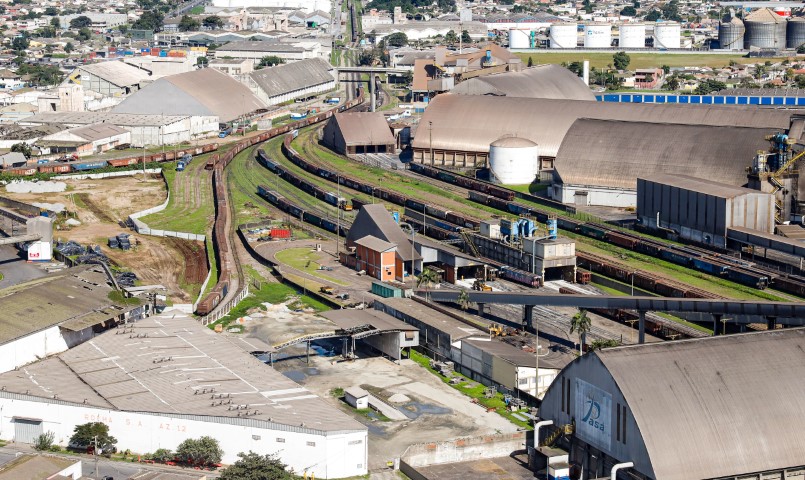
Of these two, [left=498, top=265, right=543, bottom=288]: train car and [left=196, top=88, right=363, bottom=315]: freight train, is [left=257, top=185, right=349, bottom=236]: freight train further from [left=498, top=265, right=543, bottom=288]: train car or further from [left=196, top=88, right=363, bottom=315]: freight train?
[left=498, top=265, right=543, bottom=288]: train car

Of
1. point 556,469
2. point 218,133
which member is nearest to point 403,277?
point 556,469

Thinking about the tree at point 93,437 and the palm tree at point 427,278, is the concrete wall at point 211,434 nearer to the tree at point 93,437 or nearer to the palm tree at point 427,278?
the tree at point 93,437

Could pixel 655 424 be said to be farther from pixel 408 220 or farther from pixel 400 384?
pixel 408 220

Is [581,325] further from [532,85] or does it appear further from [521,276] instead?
[532,85]

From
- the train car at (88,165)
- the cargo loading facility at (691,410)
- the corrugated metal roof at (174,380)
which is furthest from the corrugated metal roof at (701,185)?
the train car at (88,165)

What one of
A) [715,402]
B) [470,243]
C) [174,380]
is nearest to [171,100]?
[470,243]
